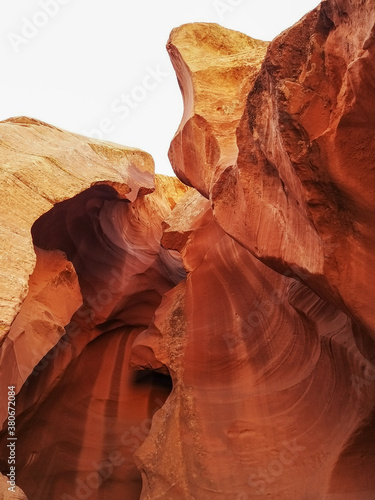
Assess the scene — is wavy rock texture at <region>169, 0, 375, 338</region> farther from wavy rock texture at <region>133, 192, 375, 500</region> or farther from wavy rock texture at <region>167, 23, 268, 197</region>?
wavy rock texture at <region>167, 23, 268, 197</region>

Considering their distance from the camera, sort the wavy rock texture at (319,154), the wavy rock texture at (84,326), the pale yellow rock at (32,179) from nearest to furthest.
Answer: the wavy rock texture at (319,154) → the pale yellow rock at (32,179) → the wavy rock texture at (84,326)

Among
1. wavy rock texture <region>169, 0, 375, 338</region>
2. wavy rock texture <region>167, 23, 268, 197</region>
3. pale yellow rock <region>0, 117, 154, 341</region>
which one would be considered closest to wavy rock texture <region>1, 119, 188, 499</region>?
pale yellow rock <region>0, 117, 154, 341</region>

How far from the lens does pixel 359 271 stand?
4.28 meters

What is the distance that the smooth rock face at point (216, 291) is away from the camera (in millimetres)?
4188

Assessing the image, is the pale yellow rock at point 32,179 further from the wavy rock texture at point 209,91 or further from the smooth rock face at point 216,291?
the wavy rock texture at point 209,91

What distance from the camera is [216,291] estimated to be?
26.3ft

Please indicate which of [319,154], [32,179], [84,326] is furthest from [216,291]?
[319,154]

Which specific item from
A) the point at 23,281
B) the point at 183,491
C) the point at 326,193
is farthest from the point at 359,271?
the point at 183,491

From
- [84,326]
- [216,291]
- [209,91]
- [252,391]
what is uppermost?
[209,91]

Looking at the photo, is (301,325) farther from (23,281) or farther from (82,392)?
(82,392)

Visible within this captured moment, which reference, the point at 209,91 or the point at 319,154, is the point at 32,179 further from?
the point at 319,154

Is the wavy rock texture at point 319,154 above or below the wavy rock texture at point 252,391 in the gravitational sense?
above

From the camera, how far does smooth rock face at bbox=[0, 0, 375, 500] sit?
4.19 m

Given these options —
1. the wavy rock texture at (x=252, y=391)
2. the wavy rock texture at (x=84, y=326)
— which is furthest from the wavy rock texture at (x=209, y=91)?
the wavy rock texture at (x=252, y=391)
